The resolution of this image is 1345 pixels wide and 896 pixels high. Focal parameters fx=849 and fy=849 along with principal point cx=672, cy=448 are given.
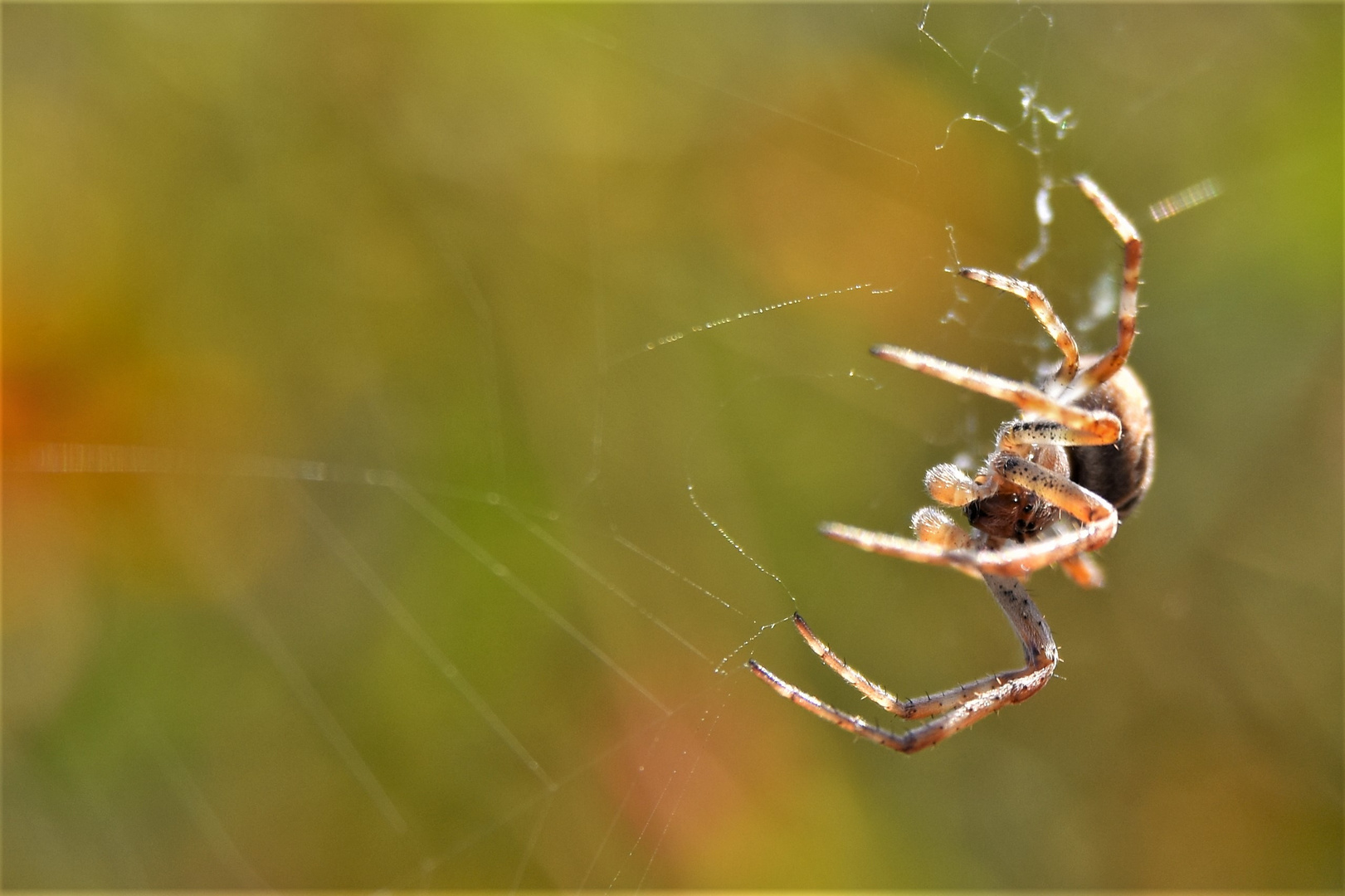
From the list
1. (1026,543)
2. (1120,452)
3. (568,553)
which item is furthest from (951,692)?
(568,553)

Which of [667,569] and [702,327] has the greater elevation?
[702,327]

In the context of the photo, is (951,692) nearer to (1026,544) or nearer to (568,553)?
(1026,544)

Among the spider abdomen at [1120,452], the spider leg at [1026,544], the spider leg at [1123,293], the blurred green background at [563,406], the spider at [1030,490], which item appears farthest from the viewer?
the blurred green background at [563,406]

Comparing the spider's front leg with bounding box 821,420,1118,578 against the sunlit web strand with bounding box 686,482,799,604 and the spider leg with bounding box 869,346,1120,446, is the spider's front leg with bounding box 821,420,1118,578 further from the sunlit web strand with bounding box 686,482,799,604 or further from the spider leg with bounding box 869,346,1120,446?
the sunlit web strand with bounding box 686,482,799,604

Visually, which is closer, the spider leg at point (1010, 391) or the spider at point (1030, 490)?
the spider leg at point (1010, 391)

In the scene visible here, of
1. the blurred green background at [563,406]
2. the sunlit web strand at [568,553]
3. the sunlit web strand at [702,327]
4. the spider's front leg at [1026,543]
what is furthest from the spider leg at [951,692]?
the sunlit web strand at [702,327]

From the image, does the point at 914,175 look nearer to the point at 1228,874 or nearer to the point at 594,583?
the point at 594,583

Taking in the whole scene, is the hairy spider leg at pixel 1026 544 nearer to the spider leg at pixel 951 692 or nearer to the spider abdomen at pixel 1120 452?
the spider abdomen at pixel 1120 452

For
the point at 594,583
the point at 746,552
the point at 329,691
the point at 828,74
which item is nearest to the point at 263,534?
the point at 329,691
